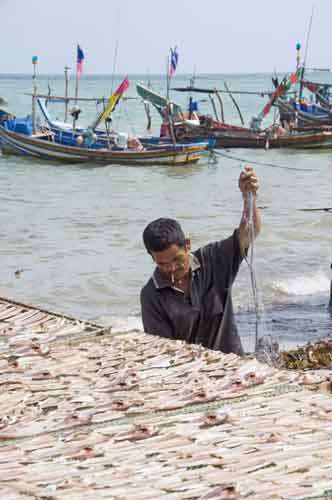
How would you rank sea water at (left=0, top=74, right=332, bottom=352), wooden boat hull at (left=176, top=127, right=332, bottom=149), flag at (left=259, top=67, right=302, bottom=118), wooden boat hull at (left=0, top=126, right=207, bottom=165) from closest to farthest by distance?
1. sea water at (left=0, top=74, right=332, bottom=352)
2. wooden boat hull at (left=0, top=126, right=207, bottom=165)
3. flag at (left=259, top=67, right=302, bottom=118)
4. wooden boat hull at (left=176, top=127, right=332, bottom=149)

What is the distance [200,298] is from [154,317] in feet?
0.75

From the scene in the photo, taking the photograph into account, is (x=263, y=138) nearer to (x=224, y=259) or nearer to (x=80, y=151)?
(x=80, y=151)

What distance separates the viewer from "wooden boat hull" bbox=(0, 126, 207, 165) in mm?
24500

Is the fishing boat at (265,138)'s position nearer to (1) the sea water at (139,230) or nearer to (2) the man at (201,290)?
(1) the sea water at (139,230)

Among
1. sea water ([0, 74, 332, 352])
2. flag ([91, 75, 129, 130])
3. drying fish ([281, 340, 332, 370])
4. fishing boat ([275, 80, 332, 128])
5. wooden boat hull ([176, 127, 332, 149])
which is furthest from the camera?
fishing boat ([275, 80, 332, 128])

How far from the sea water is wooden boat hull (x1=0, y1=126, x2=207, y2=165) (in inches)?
9.8

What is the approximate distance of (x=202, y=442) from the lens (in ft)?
9.25

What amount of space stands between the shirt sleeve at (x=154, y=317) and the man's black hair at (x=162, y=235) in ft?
0.93

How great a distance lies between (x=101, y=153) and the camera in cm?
2462

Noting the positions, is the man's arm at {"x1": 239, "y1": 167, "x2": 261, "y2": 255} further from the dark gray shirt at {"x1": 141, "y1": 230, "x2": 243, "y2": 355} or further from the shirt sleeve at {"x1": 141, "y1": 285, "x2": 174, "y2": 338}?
the shirt sleeve at {"x1": 141, "y1": 285, "x2": 174, "y2": 338}

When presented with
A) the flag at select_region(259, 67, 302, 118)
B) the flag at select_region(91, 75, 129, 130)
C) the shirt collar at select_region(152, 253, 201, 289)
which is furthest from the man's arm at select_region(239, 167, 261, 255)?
the flag at select_region(259, 67, 302, 118)

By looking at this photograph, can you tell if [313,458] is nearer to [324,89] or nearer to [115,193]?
[115,193]

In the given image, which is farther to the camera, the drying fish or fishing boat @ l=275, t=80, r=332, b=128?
fishing boat @ l=275, t=80, r=332, b=128

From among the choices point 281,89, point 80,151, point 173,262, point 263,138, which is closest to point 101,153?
point 80,151
